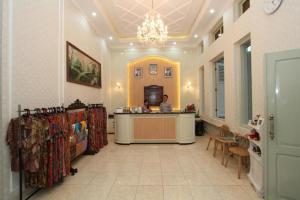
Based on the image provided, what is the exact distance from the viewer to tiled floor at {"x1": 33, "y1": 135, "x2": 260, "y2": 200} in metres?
2.83

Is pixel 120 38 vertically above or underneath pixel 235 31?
above

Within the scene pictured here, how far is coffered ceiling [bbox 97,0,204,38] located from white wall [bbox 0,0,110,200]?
47.4 inches

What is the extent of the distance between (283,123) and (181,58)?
6704mm

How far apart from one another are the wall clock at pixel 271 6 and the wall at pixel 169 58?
18.0ft

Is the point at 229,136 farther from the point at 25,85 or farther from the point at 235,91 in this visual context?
the point at 25,85

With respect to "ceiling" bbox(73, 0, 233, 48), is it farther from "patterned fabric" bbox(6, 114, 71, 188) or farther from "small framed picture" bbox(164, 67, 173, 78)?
"patterned fabric" bbox(6, 114, 71, 188)

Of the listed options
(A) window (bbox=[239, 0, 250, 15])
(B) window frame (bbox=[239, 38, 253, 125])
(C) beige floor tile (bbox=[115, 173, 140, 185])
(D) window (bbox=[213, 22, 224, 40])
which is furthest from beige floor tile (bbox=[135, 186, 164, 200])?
(D) window (bbox=[213, 22, 224, 40])

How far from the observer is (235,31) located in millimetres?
4441

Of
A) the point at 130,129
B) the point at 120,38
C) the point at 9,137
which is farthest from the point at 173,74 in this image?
the point at 9,137

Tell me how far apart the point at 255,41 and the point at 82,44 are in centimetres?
452

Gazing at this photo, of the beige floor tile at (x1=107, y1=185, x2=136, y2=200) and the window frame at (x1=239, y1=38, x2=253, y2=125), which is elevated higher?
the window frame at (x1=239, y1=38, x2=253, y2=125)

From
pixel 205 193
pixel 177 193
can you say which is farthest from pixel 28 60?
pixel 205 193

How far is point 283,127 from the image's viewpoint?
242 cm

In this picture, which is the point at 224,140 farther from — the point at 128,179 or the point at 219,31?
the point at 219,31
